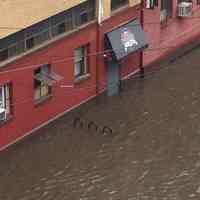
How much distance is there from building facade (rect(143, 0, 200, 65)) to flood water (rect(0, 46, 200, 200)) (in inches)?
122

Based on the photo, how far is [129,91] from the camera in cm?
3838

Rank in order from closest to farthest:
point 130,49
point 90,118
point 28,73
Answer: point 28,73, point 90,118, point 130,49

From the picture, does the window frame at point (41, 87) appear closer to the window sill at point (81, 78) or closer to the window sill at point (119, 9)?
the window sill at point (81, 78)

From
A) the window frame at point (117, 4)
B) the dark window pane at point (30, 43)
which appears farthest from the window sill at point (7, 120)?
the window frame at point (117, 4)

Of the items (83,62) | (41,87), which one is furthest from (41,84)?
(83,62)

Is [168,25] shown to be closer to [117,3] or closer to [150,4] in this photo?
[150,4]

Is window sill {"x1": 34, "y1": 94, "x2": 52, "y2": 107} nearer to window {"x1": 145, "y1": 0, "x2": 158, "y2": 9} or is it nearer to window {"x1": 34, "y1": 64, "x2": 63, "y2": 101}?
window {"x1": 34, "y1": 64, "x2": 63, "y2": 101}

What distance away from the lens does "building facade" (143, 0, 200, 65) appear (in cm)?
4050

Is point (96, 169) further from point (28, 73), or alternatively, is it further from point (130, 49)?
point (130, 49)

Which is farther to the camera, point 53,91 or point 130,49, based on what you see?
point 130,49

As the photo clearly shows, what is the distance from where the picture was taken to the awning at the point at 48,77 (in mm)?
32344

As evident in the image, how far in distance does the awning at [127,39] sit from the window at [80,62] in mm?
1470

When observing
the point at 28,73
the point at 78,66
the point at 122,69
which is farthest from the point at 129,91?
the point at 28,73

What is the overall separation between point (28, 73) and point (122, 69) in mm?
7967
